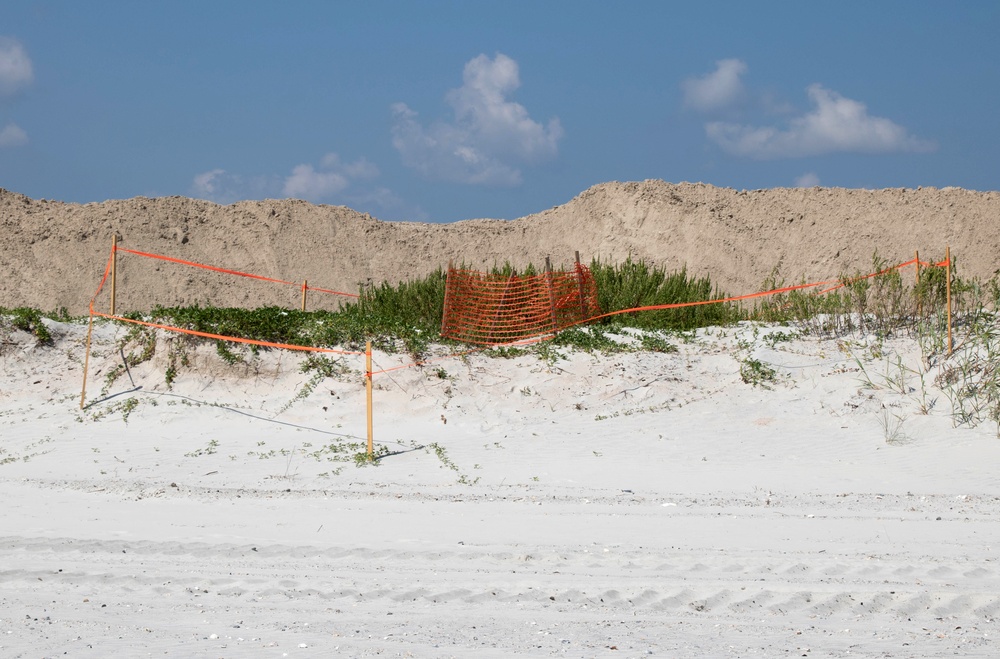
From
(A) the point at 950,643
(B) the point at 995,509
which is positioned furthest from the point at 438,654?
(B) the point at 995,509

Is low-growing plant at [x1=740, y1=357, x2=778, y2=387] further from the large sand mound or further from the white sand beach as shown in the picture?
the large sand mound

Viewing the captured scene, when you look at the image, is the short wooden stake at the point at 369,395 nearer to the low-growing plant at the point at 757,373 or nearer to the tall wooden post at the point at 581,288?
the tall wooden post at the point at 581,288

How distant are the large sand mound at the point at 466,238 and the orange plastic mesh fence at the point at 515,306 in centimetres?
1221

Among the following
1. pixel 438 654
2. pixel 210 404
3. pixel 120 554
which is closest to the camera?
pixel 438 654

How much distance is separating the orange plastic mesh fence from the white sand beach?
116 cm

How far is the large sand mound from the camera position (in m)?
26.7

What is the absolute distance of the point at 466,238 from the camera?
30234 mm

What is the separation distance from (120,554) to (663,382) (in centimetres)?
685

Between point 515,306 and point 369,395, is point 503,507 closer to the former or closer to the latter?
point 369,395

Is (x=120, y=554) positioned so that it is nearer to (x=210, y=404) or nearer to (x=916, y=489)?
(x=210, y=404)

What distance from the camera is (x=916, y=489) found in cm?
849

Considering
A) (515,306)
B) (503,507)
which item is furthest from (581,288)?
(503,507)

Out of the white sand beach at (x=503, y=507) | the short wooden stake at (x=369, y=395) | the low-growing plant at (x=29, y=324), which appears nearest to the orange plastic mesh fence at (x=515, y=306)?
the white sand beach at (x=503, y=507)

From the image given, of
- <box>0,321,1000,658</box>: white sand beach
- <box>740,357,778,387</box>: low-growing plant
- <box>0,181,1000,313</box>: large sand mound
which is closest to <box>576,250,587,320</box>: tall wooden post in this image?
<box>0,321,1000,658</box>: white sand beach
